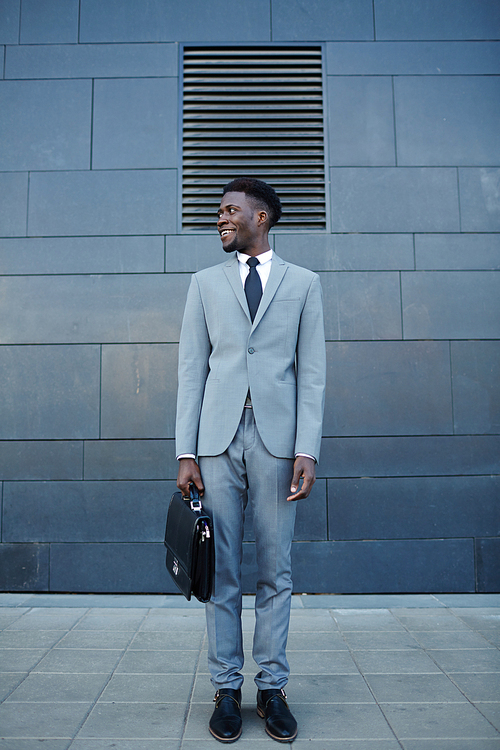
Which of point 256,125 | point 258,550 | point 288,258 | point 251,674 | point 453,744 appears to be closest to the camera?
point 453,744

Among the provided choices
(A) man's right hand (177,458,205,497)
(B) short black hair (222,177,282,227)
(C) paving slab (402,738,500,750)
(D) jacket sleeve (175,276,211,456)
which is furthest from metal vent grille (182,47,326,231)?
(C) paving slab (402,738,500,750)

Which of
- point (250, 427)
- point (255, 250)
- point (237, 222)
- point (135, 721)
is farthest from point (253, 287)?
point (135, 721)

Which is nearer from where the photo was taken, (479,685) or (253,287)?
(253,287)

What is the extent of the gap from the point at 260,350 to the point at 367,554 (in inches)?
99.8

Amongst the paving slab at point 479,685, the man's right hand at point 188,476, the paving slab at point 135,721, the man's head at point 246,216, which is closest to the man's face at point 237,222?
the man's head at point 246,216

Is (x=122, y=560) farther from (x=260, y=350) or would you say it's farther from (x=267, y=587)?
(x=260, y=350)

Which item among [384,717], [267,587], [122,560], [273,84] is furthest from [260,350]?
[273,84]

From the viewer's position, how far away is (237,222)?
252cm

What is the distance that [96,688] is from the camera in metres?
2.66

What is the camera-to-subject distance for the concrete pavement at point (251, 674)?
222 centimetres

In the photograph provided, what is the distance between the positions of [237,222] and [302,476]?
1.13m

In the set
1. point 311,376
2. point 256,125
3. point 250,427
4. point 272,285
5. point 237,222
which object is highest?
point 256,125

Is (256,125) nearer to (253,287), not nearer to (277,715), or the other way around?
(253,287)

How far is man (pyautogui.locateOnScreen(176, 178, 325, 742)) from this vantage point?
7.70 feet
